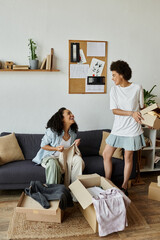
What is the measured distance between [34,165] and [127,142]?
111 centimetres

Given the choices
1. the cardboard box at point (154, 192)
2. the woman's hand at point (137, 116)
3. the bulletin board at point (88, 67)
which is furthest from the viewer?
the bulletin board at point (88, 67)

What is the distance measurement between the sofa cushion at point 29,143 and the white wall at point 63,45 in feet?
0.88

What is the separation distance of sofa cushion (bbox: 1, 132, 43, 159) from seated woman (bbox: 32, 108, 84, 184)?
0.23 meters

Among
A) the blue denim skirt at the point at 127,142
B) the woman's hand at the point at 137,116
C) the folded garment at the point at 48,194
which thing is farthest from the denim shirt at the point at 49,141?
the woman's hand at the point at 137,116

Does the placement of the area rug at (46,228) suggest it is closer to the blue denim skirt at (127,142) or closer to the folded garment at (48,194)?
the folded garment at (48,194)

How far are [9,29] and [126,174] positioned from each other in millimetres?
2373

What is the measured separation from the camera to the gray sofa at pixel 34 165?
112 inches

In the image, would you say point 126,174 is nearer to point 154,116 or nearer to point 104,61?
point 154,116

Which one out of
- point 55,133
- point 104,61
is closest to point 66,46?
point 104,61

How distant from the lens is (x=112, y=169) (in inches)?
121

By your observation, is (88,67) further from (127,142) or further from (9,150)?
(9,150)

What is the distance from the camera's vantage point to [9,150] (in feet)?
10.1

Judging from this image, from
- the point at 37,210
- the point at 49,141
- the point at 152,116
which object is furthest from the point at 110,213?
the point at 49,141

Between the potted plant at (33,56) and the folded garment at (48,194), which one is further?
the potted plant at (33,56)
